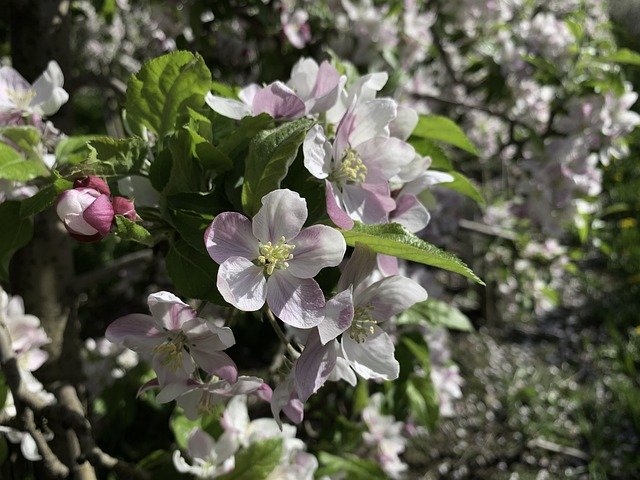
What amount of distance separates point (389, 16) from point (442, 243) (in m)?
0.78

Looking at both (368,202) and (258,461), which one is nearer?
(368,202)

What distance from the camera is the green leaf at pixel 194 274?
2.23 feet

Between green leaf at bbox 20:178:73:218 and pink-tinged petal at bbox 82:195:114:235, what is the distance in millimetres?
56

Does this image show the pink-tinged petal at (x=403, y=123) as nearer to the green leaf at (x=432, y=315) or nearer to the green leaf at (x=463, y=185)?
the green leaf at (x=463, y=185)

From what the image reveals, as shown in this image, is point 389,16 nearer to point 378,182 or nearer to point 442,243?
point 442,243

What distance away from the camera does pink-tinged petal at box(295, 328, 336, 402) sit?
0.66 m

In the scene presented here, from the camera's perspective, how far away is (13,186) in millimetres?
785

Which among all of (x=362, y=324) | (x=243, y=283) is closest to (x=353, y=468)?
(x=362, y=324)

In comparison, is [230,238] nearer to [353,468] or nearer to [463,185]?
[463,185]

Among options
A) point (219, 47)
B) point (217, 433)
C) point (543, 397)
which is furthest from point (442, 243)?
point (543, 397)

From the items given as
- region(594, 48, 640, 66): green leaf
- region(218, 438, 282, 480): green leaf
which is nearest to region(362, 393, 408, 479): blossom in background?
region(218, 438, 282, 480): green leaf

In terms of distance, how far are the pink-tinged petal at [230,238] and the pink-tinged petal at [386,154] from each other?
0.56 feet

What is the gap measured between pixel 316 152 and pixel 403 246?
149mm

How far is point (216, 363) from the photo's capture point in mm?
702
